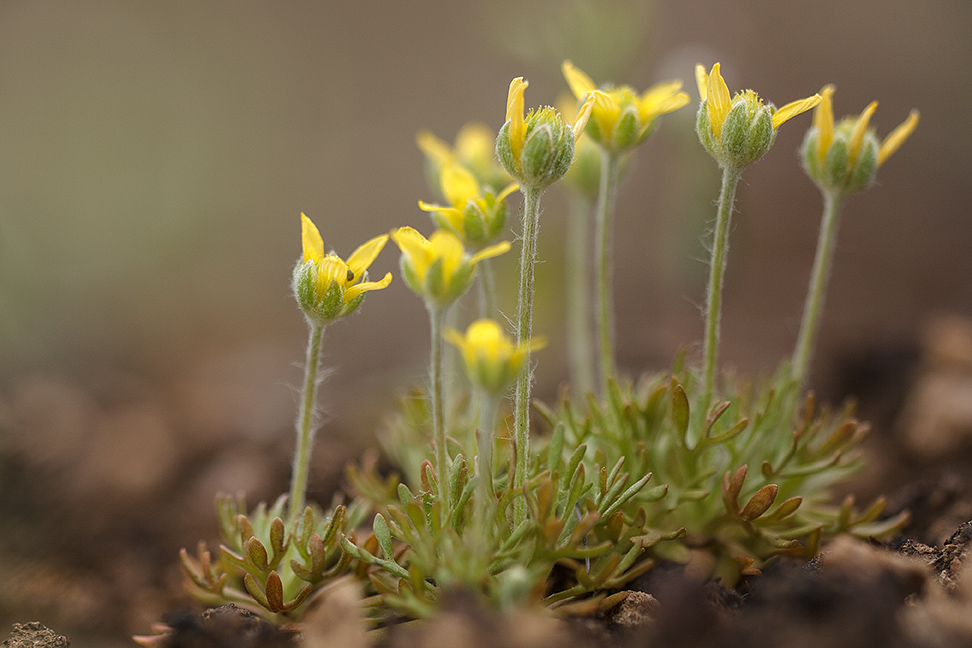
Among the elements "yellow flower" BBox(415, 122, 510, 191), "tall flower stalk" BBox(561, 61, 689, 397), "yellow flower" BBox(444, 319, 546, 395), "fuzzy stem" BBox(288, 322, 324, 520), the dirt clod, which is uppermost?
"yellow flower" BBox(415, 122, 510, 191)

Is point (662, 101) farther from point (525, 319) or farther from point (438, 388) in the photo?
point (438, 388)

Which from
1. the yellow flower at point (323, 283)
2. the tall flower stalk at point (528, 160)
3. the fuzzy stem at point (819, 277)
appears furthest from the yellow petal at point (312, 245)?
the fuzzy stem at point (819, 277)

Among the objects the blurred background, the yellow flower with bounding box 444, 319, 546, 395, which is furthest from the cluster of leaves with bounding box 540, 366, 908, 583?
the blurred background

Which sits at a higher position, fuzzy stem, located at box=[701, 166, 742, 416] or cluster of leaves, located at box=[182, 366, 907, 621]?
fuzzy stem, located at box=[701, 166, 742, 416]

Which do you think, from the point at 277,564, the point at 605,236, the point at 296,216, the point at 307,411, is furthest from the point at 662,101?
the point at 296,216

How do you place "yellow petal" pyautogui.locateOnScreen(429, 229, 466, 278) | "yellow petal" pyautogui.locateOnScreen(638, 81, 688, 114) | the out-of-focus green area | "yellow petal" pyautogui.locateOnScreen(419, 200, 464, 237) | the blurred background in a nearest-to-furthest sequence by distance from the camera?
"yellow petal" pyautogui.locateOnScreen(429, 229, 466, 278) < "yellow petal" pyautogui.locateOnScreen(419, 200, 464, 237) < "yellow petal" pyautogui.locateOnScreen(638, 81, 688, 114) < the blurred background < the out-of-focus green area

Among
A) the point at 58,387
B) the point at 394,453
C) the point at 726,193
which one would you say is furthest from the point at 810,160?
the point at 58,387

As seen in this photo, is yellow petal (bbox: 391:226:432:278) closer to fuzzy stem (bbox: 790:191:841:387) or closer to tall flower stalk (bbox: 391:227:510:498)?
tall flower stalk (bbox: 391:227:510:498)
